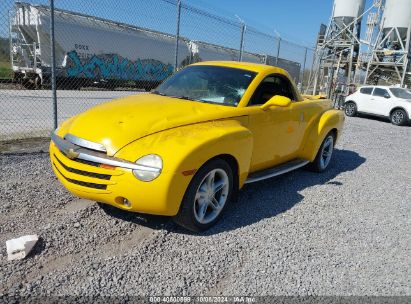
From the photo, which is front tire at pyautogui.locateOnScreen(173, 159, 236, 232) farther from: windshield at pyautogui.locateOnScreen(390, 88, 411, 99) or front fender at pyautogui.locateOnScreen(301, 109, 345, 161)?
windshield at pyautogui.locateOnScreen(390, 88, 411, 99)

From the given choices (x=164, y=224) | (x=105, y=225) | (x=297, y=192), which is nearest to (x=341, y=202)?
(x=297, y=192)

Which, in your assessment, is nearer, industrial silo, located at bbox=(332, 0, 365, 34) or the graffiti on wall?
the graffiti on wall

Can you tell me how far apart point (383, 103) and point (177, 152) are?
14.9 m

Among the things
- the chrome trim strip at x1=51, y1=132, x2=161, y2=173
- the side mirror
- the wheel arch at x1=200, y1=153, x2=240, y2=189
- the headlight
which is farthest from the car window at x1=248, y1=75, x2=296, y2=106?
the chrome trim strip at x1=51, y1=132, x2=161, y2=173

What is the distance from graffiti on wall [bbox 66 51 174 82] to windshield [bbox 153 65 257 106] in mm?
13922

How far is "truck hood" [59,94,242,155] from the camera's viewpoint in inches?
127

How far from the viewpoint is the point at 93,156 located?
122 inches

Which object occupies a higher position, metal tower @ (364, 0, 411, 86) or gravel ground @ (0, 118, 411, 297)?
metal tower @ (364, 0, 411, 86)

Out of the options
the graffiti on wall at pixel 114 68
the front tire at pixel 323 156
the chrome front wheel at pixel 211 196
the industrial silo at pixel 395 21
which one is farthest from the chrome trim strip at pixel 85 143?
the industrial silo at pixel 395 21

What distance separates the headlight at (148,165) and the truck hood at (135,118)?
0.92 feet

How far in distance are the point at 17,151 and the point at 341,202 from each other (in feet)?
15.7

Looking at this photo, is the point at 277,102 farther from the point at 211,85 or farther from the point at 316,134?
the point at 316,134

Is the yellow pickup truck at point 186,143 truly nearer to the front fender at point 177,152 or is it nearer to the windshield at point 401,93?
the front fender at point 177,152

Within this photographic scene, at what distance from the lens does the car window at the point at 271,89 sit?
4.31 metres
